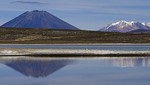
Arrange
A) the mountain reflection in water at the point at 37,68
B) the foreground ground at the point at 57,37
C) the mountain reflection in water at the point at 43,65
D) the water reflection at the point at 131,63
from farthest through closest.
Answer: the foreground ground at the point at 57,37
the water reflection at the point at 131,63
the mountain reflection in water at the point at 43,65
the mountain reflection in water at the point at 37,68

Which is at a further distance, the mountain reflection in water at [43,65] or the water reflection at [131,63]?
the water reflection at [131,63]

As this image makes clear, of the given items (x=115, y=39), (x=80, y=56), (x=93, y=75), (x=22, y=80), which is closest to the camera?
(x=22, y=80)

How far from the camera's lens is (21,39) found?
139250 mm

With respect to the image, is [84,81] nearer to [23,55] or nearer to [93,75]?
[93,75]

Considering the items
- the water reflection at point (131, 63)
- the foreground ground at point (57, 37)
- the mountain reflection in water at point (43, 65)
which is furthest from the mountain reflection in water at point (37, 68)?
the foreground ground at point (57, 37)

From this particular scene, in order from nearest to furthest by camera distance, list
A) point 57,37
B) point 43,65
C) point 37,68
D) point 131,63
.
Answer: point 37,68 → point 43,65 → point 131,63 → point 57,37

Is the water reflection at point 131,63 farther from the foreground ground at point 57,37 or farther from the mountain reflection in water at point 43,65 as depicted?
the foreground ground at point 57,37

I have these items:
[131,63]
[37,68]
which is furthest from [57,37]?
[37,68]

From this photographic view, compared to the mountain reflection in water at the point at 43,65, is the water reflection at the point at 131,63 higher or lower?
higher

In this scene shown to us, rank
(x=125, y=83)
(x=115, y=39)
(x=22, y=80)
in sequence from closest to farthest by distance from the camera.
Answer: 1. (x=125, y=83)
2. (x=22, y=80)
3. (x=115, y=39)

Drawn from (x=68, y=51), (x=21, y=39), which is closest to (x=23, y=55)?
(x=68, y=51)

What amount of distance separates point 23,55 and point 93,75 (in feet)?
73.5

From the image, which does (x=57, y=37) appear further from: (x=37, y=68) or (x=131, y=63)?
(x=37, y=68)

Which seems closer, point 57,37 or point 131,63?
point 131,63
